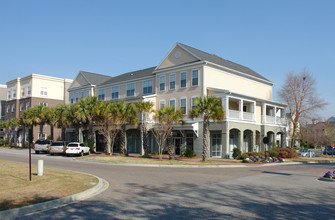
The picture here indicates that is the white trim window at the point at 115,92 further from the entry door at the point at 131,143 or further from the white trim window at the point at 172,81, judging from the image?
the white trim window at the point at 172,81

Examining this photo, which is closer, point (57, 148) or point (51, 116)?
point (57, 148)

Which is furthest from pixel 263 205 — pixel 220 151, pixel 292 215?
pixel 220 151

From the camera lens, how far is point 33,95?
2266 inches

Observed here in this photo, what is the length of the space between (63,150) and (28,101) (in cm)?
2926

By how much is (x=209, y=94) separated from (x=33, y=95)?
127 feet

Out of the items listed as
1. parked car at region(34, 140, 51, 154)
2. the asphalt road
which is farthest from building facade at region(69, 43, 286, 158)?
the asphalt road

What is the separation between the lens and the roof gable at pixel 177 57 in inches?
1352

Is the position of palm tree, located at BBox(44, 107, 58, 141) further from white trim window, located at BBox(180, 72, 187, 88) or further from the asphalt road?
the asphalt road

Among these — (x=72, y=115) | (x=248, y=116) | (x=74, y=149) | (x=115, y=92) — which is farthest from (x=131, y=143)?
(x=248, y=116)

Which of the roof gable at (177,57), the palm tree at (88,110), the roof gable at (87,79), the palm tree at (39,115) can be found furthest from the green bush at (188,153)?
the palm tree at (39,115)

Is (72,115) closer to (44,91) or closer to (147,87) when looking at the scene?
(147,87)

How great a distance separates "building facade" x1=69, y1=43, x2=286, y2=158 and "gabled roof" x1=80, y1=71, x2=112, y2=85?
7.86 metres

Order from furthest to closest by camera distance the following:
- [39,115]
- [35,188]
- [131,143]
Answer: [39,115] < [131,143] < [35,188]

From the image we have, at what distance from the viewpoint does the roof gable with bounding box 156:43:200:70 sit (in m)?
34.3
